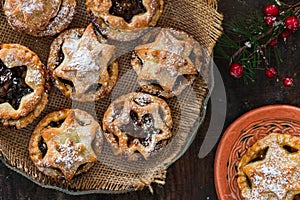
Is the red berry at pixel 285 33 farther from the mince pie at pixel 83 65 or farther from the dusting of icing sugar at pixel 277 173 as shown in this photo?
the mince pie at pixel 83 65

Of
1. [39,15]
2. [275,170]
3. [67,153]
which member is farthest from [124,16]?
[275,170]

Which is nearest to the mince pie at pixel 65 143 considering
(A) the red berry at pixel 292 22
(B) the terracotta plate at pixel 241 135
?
(B) the terracotta plate at pixel 241 135

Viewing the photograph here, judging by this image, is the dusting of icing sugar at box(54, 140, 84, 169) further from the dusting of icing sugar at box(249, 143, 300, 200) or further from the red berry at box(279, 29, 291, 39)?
the red berry at box(279, 29, 291, 39)

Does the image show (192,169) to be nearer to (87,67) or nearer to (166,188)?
(166,188)

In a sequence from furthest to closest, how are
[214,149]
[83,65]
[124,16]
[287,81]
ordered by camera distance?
1. [214,149]
2. [287,81]
3. [124,16]
4. [83,65]

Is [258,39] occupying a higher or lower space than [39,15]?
higher

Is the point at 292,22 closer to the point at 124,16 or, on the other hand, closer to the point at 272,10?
the point at 272,10
